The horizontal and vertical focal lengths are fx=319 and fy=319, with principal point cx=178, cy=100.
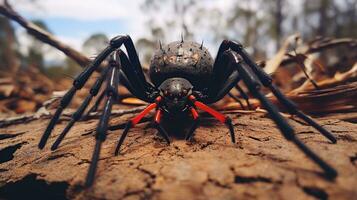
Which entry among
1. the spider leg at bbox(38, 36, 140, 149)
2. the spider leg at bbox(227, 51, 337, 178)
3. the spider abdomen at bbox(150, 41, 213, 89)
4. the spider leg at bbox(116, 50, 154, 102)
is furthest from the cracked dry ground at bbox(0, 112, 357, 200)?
the spider abdomen at bbox(150, 41, 213, 89)

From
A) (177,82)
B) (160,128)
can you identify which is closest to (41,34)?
(177,82)

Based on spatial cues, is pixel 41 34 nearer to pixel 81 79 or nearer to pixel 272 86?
pixel 81 79

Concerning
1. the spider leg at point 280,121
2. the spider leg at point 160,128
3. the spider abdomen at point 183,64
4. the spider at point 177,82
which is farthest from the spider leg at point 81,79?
the spider leg at point 280,121

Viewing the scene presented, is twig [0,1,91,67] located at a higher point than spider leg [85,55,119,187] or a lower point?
higher

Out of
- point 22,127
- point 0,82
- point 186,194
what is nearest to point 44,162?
point 186,194

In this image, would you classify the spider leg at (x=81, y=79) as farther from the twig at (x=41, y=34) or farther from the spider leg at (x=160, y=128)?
the twig at (x=41, y=34)

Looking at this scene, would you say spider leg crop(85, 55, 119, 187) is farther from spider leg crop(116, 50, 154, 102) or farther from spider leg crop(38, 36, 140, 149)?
spider leg crop(116, 50, 154, 102)
